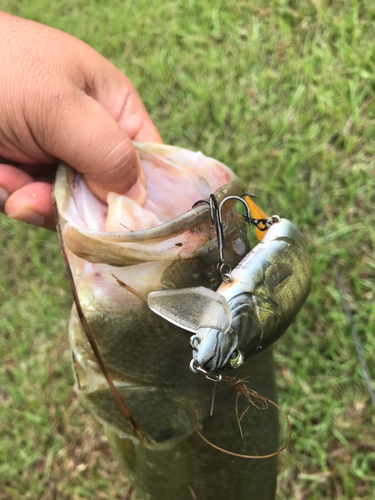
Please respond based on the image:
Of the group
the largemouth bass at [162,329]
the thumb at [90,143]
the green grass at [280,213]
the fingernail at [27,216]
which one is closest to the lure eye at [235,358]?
the largemouth bass at [162,329]

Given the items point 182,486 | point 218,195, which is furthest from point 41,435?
point 218,195

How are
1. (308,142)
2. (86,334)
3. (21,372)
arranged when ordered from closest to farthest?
(86,334)
(308,142)
(21,372)

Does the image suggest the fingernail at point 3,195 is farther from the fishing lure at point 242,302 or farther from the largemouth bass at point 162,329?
the fishing lure at point 242,302

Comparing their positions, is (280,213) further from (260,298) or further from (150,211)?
(260,298)

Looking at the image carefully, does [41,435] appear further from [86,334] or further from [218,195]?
[218,195]

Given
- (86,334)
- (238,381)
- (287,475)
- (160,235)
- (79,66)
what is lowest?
(287,475)

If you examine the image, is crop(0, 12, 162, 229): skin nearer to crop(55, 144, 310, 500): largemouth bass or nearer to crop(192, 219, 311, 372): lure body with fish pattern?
crop(55, 144, 310, 500): largemouth bass

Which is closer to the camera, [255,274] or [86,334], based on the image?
[255,274]
